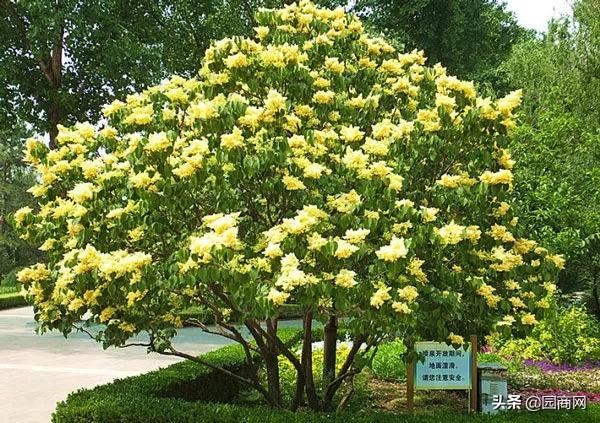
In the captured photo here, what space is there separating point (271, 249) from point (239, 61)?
1.93m

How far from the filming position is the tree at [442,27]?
25375mm

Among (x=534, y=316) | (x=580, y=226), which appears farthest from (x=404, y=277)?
(x=580, y=226)

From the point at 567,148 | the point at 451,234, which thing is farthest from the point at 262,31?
the point at 567,148

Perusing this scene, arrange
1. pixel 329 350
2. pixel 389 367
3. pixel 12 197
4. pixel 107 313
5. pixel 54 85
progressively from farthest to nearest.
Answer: pixel 12 197
pixel 54 85
pixel 389 367
pixel 329 350
pixel 107 313

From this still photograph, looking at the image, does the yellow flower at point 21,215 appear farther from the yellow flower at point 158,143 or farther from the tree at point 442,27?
the tree at point 442,27

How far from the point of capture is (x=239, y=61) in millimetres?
5996

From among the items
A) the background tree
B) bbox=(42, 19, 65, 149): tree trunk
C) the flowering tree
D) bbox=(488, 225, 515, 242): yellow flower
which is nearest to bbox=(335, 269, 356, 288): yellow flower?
the flowering tree

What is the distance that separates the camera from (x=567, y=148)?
582 inches

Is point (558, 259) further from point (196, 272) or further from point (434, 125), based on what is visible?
point (196, 272)

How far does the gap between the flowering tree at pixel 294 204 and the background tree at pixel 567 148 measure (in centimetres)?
654

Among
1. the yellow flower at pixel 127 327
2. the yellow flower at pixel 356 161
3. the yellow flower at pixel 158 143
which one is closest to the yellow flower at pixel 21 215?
the yellow flower at pixel 127 327

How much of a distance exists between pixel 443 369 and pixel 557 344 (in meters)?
5.63

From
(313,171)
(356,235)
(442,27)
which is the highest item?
(442,27)

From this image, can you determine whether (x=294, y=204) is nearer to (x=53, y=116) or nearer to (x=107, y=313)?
(x=107, y=313)
